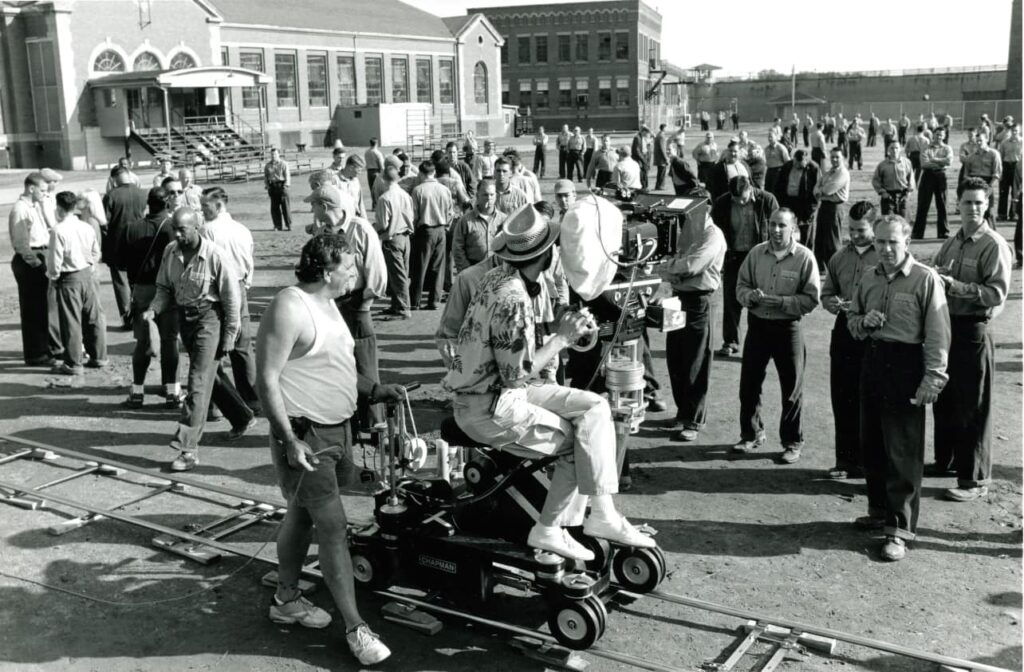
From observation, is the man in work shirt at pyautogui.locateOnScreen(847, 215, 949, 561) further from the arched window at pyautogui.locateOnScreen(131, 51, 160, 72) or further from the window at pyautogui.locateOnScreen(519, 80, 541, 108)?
the window at pyautogui.locateOnScreen(519, 80, 541, 108)

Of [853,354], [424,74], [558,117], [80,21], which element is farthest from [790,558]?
[558,117]

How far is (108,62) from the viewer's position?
40.8 m

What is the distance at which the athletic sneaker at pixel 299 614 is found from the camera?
5.44 metres

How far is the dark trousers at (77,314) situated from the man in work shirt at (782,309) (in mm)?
7179

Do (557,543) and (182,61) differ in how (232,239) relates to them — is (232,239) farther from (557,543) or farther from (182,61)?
(182,61)

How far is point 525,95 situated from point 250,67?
28.7 m

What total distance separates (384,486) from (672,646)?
1.94 metres

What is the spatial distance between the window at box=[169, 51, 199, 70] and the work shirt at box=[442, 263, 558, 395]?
42121mm

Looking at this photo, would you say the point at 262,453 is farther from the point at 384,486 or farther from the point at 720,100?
the point at 720,100

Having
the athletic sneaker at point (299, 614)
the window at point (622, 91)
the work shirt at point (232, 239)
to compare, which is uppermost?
the window at point (622, 91)

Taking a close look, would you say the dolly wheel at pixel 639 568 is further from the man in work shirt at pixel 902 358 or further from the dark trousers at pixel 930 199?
the dark trousers at pixel 930 199

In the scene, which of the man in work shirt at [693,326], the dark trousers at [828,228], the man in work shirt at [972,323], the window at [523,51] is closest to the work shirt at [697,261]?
the man in work shirt at [693,326]

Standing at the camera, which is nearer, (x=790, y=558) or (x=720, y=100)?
(x=790, y=558)

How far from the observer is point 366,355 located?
8.51 m
